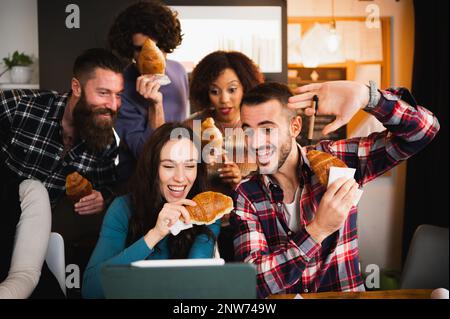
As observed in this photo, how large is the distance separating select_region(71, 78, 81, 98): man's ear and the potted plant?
0.22m

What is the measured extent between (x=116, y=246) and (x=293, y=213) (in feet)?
2.38

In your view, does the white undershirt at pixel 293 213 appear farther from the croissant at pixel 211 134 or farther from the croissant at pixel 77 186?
the croissant at pixel 77 186

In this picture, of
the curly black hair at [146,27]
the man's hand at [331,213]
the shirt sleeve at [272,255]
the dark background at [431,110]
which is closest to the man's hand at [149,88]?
the curly black hair at [146,27]

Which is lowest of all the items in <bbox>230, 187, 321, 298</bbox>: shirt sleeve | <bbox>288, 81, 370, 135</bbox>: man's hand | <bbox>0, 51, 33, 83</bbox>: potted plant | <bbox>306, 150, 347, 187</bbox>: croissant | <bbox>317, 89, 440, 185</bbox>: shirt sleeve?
<bbox>230, 187, 321, 298</bbox>: shirt sleeve

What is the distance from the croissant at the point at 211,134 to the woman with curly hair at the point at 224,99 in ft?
0.10

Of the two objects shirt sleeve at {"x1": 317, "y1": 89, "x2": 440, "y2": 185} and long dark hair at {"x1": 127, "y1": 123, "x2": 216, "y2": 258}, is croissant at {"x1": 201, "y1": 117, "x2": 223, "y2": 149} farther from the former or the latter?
shirt sleeve at {"x1": 317, "y1": 89, "x2": 440, "y2": 185}

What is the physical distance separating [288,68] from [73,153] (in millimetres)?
1071

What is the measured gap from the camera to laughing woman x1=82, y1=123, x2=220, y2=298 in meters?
2.03

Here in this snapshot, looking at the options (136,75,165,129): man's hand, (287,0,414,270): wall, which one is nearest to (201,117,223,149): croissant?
(136,75,165,129): man's hand

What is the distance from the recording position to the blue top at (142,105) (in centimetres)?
236

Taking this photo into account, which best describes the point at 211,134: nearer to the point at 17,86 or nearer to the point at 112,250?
the point at 112,250

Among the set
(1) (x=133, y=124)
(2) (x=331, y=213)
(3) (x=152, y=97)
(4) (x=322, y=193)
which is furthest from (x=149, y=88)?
(2) (x=331, y=213)

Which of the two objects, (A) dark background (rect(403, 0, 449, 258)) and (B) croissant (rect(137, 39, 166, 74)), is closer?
(B) croissant (rect(137, 39, 166, 74))

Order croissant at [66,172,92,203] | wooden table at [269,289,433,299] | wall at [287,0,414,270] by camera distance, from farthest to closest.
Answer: wall at [287,0,414,270] → croissant at [66,172,92,203] → wooden table at [269,289,433,299]
